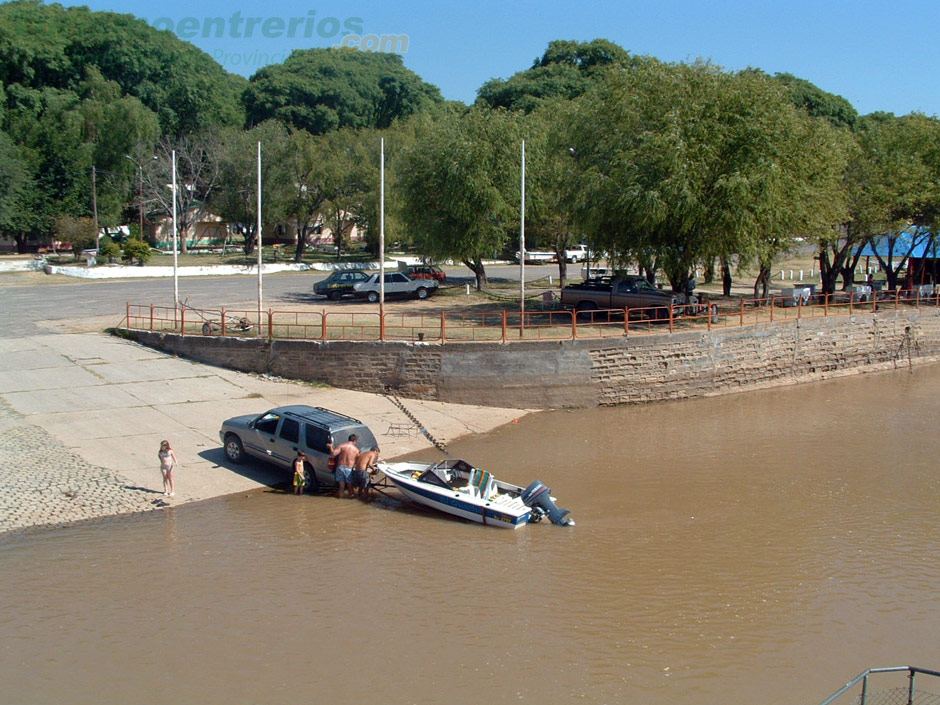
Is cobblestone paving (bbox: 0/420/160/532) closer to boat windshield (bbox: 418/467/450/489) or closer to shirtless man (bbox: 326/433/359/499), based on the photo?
shirtless man (bbox: 326/433/359/499)

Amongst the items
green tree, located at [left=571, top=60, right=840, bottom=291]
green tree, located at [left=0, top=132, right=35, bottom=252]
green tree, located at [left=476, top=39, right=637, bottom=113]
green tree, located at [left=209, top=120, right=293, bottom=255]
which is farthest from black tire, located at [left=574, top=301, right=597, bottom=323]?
green tree, located at [left=476, top=39, right=637, bottom=113]

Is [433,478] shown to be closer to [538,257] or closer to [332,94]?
[538,257]

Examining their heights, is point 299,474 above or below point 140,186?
below

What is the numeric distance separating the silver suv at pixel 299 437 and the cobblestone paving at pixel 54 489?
2.32 meters

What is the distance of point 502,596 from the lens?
12.2 metres

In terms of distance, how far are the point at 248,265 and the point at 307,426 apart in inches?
1635

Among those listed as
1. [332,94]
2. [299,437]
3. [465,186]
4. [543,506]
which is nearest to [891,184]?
[465,186]

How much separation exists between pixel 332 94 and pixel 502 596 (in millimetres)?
87485

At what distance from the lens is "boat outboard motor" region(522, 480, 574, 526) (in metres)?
15.1

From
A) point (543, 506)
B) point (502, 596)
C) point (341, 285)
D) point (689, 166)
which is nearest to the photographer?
point (502, 596)

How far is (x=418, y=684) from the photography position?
9891 millimetres

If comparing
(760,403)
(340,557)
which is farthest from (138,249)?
(340,557)

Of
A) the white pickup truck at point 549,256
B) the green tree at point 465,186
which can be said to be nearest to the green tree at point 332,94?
the white pickup truck at point 549,256

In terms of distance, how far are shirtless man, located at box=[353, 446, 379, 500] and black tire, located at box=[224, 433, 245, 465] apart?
3.03 m
